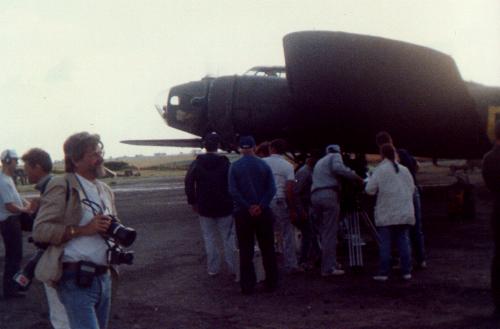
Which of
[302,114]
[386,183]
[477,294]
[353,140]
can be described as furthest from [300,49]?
[477,294]

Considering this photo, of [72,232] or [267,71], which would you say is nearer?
[72,232]

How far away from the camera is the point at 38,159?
596 cm

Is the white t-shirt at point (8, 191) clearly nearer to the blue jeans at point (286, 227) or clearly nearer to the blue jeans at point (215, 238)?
the blue jeans at point (215, 238)

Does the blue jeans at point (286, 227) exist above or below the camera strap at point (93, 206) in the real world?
below

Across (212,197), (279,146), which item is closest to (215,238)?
(212,197)

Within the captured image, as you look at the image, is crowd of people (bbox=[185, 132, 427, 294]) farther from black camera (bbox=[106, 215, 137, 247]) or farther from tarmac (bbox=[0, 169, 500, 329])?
black camera (bbox=[106, 215, 137, 247])

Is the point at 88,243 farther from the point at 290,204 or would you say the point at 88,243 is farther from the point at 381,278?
the point at 381,278

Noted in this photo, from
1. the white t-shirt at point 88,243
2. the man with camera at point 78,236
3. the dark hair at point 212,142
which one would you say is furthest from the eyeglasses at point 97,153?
the dark hair at point 212,142

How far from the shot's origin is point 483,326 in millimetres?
6547

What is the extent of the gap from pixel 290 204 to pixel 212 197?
110cm

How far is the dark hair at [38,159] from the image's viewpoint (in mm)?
5887

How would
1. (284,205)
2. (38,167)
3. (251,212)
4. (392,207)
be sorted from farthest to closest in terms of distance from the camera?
(284,205), (392,207), (251,212), (38,167)

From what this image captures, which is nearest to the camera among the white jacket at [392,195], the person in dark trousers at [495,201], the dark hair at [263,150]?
the person in dark trousers at [495,201]

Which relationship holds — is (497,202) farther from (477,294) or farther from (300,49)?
(300,49)
